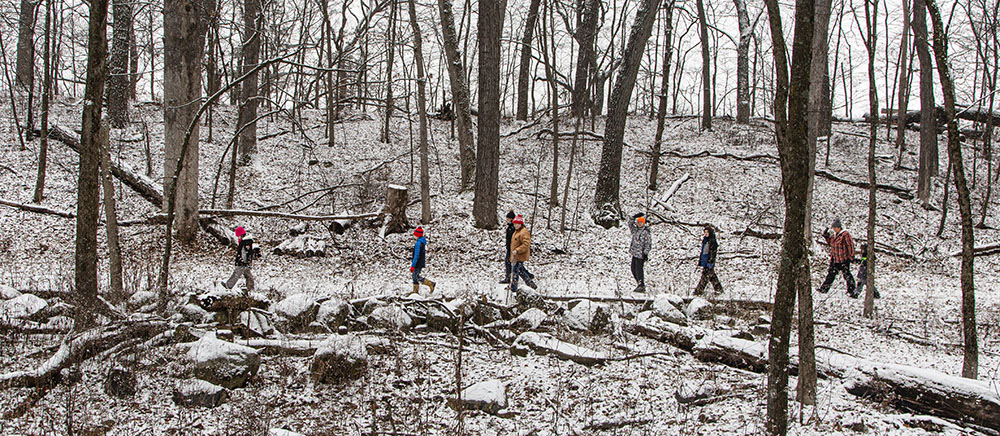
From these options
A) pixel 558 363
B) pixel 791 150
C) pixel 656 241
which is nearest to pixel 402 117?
pixel 656 241

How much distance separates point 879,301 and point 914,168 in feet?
45.7

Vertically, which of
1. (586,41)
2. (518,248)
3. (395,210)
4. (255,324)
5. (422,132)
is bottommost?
(255,324)

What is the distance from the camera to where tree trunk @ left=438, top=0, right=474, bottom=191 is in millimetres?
15109

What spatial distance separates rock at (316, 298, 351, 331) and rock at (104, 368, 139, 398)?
229 centimetres

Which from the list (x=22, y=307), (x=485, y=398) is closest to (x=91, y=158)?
(x=22, y=307)

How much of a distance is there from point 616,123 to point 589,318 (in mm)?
9153

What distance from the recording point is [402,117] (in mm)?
25734

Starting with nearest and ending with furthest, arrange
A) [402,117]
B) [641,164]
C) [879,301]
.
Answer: [879,301]
[641,164]
[402,117]

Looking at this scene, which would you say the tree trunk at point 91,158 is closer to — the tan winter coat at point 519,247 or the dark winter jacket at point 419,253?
the dark winter jacket at point 419,253

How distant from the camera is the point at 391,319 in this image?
700cm

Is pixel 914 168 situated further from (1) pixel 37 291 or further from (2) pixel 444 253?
(1) pixel 37 291

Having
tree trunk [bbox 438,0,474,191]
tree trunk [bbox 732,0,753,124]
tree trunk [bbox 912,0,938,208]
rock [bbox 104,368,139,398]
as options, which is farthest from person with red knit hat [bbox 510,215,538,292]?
tree trunk [bbox 732,0,753,124]

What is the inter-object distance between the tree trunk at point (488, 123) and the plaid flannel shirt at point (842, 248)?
7803 mm

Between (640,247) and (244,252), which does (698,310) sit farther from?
(244,252)
